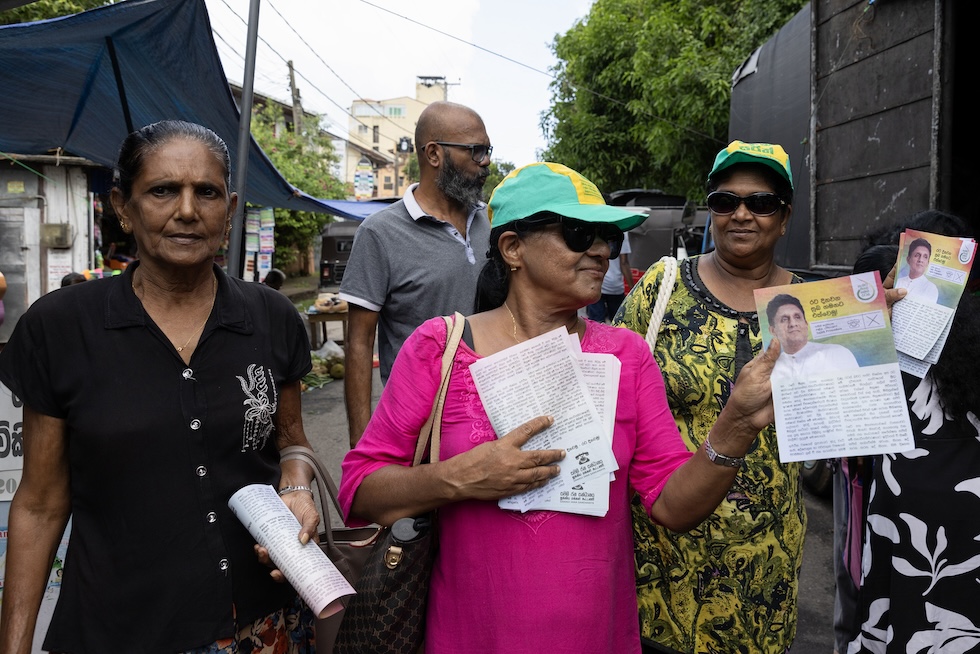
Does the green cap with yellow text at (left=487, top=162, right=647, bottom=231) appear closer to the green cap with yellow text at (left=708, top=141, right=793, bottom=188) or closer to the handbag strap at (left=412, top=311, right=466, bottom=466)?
the handbag strap at (left=412, top=311, right=466, bottom=466)

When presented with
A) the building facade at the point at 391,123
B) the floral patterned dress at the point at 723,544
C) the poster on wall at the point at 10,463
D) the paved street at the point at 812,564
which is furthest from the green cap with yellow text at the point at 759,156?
the building facade at the point at 391,123

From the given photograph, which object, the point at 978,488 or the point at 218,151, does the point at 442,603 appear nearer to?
the point at 218,151

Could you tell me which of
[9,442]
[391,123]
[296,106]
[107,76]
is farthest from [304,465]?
[391,123]

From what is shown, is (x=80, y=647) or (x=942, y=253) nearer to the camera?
(x=80, y=647)

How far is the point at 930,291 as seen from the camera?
1.79 metres

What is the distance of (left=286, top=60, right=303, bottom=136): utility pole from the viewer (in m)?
24.5

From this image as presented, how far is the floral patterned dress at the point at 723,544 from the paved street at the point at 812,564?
160cm

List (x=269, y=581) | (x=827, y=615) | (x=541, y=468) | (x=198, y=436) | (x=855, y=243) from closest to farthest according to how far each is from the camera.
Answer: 1. (x=541, y=468)
2. (x=198, y=436)
3. (x=269, y=581)
4. (x=827, y=615)
5. (x=855, y=243)

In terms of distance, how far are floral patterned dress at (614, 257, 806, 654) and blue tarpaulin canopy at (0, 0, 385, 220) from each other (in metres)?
3.68

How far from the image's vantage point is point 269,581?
5.54ft

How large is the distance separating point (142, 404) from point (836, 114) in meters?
4.93

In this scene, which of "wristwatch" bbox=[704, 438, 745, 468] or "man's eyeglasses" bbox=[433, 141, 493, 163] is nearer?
"wristwatch" bbox=[704, 438, 745, 468]

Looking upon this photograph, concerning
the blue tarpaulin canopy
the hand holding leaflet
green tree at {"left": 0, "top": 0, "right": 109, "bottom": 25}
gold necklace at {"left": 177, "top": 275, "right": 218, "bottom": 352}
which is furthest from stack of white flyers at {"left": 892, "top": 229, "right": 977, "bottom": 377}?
green tree at {"left": 0, "top": 0, "right": 109, "bottom": 25}

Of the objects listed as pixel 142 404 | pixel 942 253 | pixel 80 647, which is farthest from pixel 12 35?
pixel 942 253
